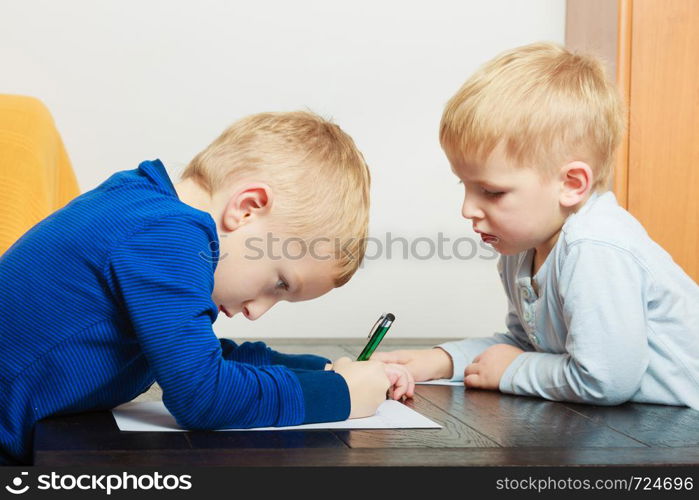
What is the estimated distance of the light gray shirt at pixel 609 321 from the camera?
1114mm

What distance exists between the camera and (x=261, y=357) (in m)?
1.16

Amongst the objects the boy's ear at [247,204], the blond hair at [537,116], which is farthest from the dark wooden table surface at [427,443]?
the blond hair at [537,116]

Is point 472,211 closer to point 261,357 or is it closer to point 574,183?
point 574,183

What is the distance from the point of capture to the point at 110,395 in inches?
36.7

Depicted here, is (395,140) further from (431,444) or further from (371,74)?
(431,444)

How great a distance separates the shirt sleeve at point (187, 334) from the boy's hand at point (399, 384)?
23cm

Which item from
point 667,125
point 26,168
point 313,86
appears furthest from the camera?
point 313,86

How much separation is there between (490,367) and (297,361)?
0.92 ft

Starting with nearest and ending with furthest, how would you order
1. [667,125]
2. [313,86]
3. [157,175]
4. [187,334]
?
[187,334] < [157,175] < [667,125] < [313,86]

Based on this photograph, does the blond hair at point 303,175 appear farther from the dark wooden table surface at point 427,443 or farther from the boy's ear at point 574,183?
the boy's ear at point 574,183

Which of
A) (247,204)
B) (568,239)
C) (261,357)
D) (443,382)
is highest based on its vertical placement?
(247,204)

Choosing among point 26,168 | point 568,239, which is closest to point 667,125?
point 568,239

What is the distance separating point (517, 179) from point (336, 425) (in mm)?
474

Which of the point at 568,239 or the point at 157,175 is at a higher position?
the point at 157,175
